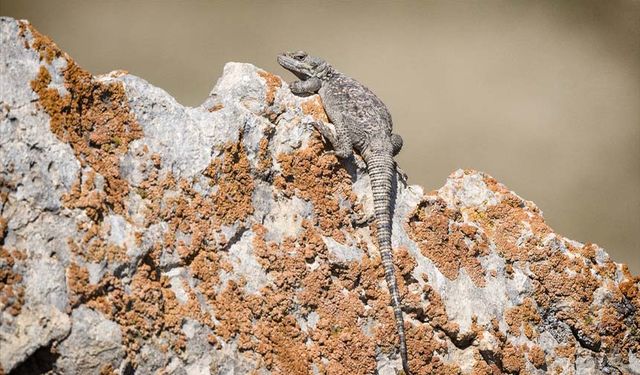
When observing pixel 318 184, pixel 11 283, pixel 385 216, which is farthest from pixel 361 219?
pixel 11 283

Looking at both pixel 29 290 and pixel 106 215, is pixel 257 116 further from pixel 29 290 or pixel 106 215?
pixel 29 290

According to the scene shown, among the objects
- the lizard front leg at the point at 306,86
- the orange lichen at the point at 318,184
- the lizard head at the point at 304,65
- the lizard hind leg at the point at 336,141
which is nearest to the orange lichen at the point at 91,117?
the orange lichen at the point at 318,184

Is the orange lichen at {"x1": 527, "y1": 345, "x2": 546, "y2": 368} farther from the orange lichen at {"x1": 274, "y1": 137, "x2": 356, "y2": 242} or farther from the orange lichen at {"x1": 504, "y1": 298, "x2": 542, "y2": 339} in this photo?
the orange lichen at {"x1": 274, "y1": 137, "x2": 356, "y2": 242}

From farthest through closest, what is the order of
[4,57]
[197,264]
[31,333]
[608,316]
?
1. [608,316]
2. [197,264]
3. [4,57]
4. [31,333]

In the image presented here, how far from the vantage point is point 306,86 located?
7.29 m

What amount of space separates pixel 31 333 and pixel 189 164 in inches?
72.4

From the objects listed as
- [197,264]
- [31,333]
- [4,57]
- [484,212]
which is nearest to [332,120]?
[484,212]

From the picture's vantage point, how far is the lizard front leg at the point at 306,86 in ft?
22.6

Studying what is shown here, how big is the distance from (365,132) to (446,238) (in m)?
1.53

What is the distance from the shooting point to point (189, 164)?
5297mm

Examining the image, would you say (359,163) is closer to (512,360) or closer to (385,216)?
(385,216)

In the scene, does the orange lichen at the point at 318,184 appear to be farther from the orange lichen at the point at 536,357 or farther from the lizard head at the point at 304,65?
the lizard head at the point at 304,65

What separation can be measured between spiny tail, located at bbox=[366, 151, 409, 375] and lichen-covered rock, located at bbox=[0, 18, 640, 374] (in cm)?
11

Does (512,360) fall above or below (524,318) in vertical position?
below
